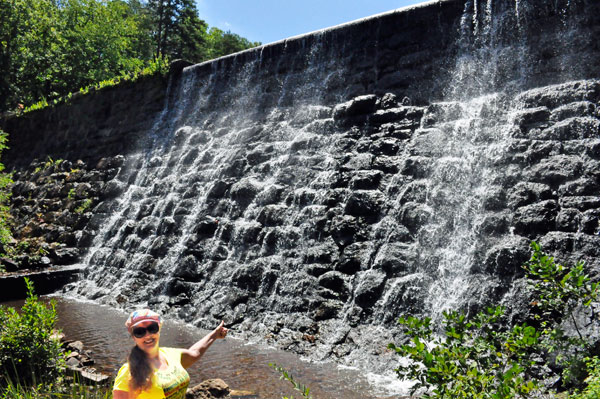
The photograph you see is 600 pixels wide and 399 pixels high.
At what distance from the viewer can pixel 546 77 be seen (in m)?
6.47

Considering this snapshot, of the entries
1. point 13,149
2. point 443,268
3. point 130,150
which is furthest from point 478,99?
point 13,149

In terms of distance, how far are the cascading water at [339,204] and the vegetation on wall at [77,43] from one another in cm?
667

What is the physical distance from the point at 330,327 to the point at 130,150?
8426 millimetres

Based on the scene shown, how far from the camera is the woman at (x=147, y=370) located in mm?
2190

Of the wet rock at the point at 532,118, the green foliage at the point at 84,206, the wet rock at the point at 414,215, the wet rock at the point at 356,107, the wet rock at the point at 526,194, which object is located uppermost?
the wet rock at the point at 356,107

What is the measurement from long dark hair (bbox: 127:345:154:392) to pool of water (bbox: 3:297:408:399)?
7.58 ft

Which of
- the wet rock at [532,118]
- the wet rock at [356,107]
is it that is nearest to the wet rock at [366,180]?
the wet rock at [356,107]

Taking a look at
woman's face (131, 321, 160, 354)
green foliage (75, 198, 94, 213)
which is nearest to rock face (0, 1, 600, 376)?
green foliage (75, 198, 94, 213)

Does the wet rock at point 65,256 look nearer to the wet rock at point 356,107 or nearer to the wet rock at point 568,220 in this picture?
the wet rock at point 356,107

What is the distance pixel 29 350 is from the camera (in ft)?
13.9

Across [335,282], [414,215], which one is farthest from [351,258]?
[414,215]

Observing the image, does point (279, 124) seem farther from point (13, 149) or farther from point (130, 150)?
point (13, 149)

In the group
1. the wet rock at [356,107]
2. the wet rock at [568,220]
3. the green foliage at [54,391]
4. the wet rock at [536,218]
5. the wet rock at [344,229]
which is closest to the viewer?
the green foliage at [54,391]

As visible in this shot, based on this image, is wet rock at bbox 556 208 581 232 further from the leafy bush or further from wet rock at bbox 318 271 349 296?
wet rock at bbox 318 271 349 296
